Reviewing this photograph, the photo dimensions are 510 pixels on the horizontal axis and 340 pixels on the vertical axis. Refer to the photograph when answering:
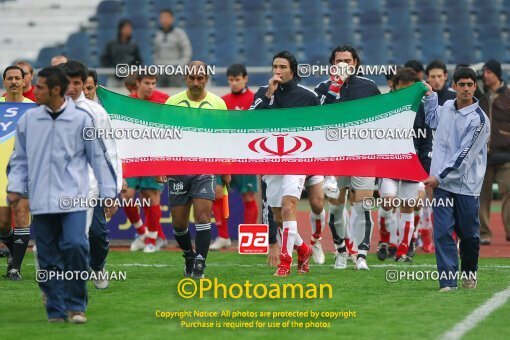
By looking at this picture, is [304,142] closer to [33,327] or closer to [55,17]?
[33,327]

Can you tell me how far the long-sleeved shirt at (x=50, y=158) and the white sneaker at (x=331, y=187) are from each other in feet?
15.9

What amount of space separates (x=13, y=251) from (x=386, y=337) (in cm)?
532

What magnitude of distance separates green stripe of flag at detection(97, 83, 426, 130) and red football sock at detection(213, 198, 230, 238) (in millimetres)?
3738

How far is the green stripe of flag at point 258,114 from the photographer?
40.2 feet

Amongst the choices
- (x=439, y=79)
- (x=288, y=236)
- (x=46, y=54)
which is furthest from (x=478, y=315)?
(x=46, y=54)

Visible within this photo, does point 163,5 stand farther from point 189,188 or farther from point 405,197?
point 189,188

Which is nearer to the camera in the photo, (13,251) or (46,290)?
(46,290)

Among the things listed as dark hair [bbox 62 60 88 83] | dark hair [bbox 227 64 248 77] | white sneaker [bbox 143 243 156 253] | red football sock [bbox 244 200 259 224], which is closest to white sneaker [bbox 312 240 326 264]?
red football sock [bbox 244 200 259 224]

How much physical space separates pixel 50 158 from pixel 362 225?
17.5 ft

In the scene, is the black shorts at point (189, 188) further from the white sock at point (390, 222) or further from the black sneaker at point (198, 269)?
the white sock at point (390, 222)

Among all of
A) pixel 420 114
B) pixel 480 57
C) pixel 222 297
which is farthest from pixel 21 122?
pixel 480 57

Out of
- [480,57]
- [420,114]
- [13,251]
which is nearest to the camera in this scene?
[13,251]

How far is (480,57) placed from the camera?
22500 mm

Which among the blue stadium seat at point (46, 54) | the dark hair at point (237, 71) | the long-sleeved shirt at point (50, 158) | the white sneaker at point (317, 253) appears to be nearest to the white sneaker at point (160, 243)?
the dark hair at point (237, 71)
